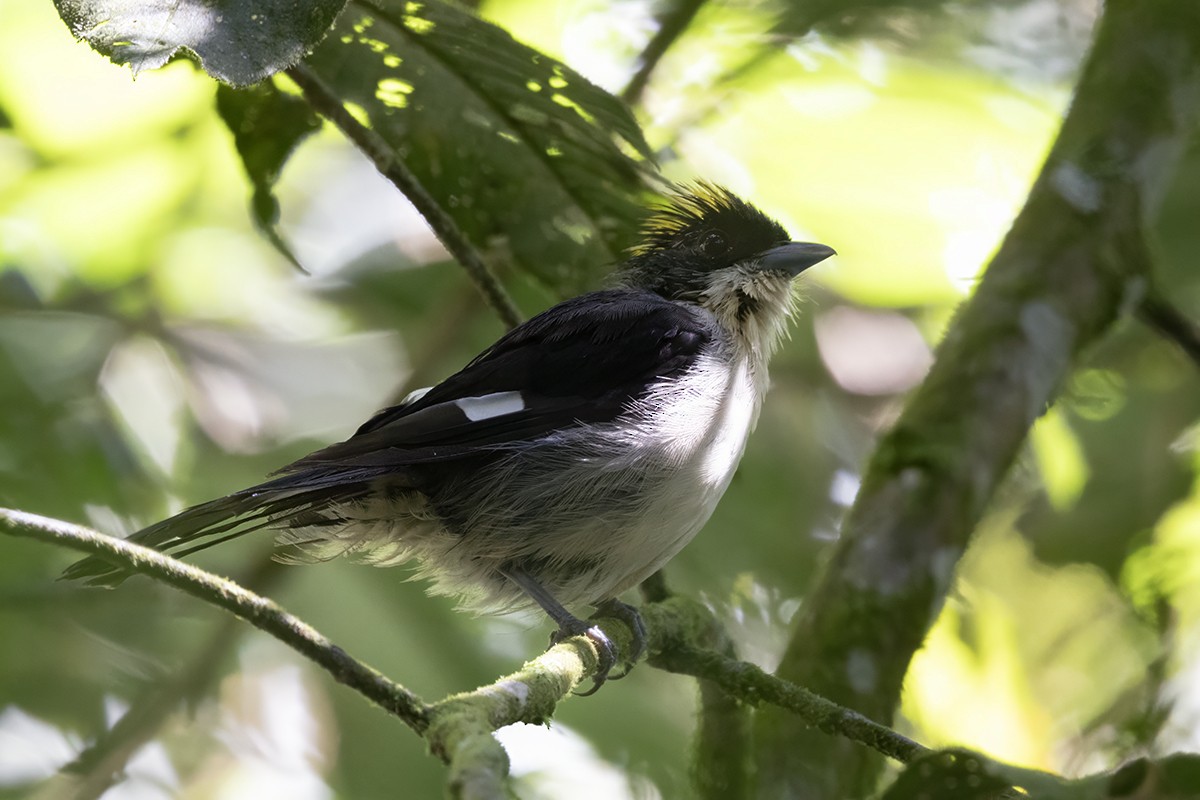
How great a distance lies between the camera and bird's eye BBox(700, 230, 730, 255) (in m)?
3.89

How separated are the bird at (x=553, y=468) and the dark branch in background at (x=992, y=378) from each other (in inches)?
16.1

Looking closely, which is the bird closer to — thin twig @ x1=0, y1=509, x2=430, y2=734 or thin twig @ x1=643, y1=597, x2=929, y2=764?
thin twig @ x1=643, y1=597, x2=929, y2=764

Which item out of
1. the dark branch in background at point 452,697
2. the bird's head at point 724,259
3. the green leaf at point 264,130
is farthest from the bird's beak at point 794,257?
the dark branch in background at point 452,697

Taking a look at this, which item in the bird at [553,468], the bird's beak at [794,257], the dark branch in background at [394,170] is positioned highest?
the dark branch in background at [394,170]

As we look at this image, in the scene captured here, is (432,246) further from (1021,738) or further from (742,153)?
(1021,738)

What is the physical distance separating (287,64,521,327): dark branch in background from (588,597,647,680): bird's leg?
2.84 ft

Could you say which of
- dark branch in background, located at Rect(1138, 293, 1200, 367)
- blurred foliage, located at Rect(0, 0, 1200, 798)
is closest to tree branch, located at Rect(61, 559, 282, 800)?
blurred foliage, located at Rect(0, 0, 1200, 798)

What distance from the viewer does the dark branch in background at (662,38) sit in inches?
165

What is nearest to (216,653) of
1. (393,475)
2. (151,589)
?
(151,589)

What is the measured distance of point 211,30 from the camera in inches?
79.0

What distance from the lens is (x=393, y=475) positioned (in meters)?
2.92

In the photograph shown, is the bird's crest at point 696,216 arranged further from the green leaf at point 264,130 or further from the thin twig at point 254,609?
the thin twig at point 254,609

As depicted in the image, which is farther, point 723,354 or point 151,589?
point 151,589

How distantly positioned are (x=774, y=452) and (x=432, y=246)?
64.8 inches
